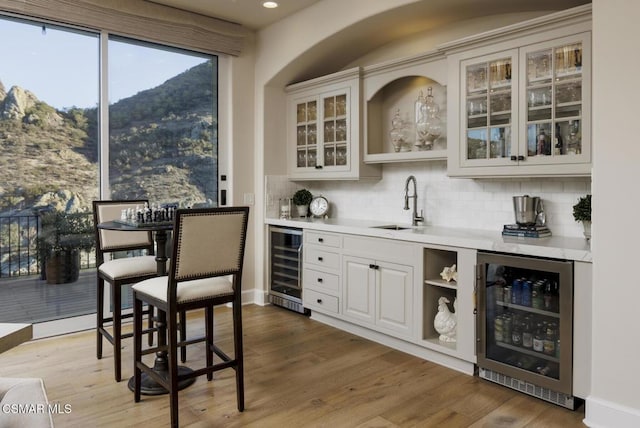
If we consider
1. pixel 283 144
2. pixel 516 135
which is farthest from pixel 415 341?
pixel 283 144

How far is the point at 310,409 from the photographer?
2.65 m

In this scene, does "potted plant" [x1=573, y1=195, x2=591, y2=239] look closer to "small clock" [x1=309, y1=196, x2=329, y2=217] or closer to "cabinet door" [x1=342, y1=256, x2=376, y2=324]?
"cabinet door" [x1=342, y1=256, x2=376, y2=324]

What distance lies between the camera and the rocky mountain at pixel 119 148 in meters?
3.76

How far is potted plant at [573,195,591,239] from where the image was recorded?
9.46 feet

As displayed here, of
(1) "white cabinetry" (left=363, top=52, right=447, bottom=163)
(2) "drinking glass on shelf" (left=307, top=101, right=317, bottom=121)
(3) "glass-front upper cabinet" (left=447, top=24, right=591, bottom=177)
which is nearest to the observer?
(3) "glass-front upper cabinet" (left=447, top=24, right=591, bottom=177)

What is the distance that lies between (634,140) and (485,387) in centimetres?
165

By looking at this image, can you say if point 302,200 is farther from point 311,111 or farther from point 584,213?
point 584,213

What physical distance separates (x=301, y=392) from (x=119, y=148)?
275cm

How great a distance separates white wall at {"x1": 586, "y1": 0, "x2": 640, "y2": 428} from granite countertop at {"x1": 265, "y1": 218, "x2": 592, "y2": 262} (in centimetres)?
18

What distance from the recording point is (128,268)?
3.20 m

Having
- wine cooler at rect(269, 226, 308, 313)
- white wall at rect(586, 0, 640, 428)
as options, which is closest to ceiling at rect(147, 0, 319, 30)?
wine cooler at rect(269, 226, 308, 313)

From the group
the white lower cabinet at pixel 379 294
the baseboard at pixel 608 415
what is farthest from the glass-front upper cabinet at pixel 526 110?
the baseboard at pixel 608 415

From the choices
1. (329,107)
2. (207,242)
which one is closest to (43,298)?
(207,242)

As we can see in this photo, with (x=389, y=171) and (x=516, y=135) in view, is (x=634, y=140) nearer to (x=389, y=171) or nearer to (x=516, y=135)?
(x=516, y=135)
